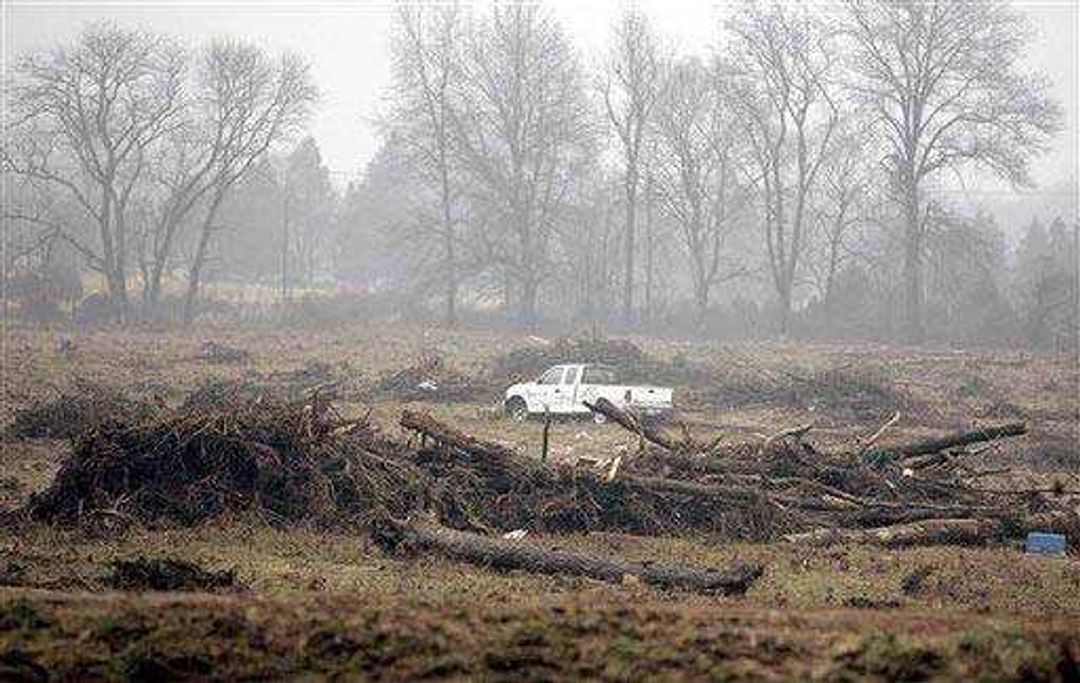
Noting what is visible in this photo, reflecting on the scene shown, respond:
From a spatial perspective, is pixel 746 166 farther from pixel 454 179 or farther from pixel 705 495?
pixel 705 495

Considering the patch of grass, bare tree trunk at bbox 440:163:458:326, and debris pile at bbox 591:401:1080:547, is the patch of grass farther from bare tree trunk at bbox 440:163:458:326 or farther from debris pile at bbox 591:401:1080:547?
bare tree trunk at bbox 440:163:458:326

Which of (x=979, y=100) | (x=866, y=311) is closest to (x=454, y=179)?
(x=866, y=311)

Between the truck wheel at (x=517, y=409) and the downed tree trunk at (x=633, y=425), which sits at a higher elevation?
the downed tree trunk at (x=633, y=425)

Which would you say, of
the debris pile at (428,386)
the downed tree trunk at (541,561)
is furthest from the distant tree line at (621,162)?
the downed tree trunk at (541,561)

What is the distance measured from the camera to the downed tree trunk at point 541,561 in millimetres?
7367

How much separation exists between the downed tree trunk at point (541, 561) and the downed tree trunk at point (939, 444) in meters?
4.38

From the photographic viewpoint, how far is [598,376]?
2136 centimetres

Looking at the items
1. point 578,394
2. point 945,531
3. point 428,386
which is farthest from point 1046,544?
point 428,386

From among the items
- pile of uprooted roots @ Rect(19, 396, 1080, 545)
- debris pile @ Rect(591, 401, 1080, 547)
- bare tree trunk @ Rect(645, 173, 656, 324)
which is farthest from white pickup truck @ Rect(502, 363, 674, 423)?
bare tree trunk @ Rect(645, 173, 656, 324)

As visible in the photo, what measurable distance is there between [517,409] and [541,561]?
13622 mm

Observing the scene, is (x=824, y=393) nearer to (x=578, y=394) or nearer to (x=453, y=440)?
(x=578, y=394)

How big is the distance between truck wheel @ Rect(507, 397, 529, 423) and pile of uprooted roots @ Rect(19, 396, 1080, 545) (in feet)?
33.7

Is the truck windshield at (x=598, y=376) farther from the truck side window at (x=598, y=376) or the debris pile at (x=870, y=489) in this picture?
the debris pile at (x=870, y=489)

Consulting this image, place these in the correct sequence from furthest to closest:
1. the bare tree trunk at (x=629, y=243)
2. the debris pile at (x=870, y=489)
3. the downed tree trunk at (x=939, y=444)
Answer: the bare tree trunk at (x=629, y=243) → the downed tree trunk at (x=939, y=444) → the debris pile at (x=870, y=489)
